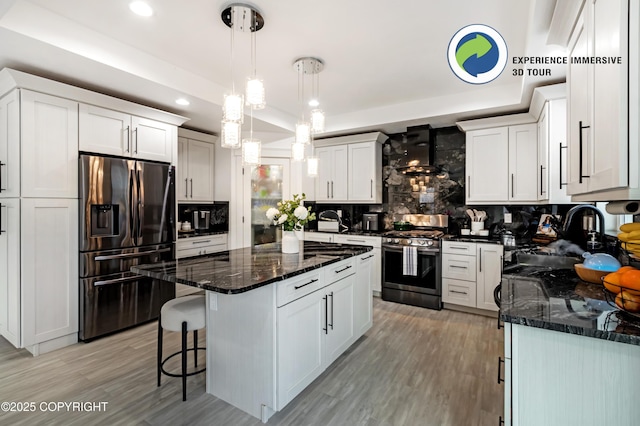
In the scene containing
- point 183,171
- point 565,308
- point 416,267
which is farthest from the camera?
point 183,171

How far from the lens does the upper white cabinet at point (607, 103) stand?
1029 millimetres

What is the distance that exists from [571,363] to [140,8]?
3076mm

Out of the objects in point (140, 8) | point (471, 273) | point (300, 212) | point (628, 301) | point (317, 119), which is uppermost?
point (140, 8)

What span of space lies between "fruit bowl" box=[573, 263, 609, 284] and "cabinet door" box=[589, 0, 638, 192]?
20.0 inches

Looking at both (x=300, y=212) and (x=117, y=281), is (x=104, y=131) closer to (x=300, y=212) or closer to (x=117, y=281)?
(x=117, y=281)

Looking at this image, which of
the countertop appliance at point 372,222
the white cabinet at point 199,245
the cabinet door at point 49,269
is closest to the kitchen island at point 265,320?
the cabinet door at point 49,269

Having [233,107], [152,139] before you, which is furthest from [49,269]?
[233,107]

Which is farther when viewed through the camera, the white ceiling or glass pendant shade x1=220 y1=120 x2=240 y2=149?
glass pendant shade x1=220 y1=120 x2=240 y2=149

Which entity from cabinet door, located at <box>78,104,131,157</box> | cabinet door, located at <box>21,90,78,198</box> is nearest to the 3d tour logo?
cabinet door, located at <box>78,104,131,157</box>

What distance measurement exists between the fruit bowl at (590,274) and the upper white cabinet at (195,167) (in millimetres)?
4248

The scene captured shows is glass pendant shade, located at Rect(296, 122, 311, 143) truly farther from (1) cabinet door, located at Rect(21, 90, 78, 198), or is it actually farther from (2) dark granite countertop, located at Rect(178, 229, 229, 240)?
(2) dark granite countertop, located at Rect(178, 229, 229, 240)

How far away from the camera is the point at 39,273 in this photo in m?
2.65

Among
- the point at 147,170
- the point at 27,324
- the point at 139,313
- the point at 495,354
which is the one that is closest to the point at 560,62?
the point at 495,354

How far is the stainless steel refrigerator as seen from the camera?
9.44ft
